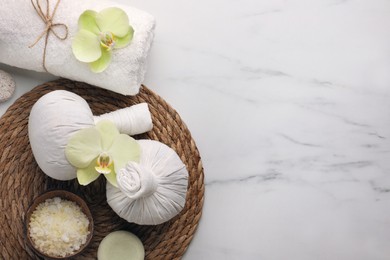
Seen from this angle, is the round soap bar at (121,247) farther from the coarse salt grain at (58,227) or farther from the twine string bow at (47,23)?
the twine string bow at (47,23)

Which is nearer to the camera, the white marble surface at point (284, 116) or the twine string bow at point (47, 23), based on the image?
the twine string bow at point (47, 23)

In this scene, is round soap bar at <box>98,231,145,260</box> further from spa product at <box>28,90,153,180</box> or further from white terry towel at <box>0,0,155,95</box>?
white terry towel at <box>0,0,155,95</box>

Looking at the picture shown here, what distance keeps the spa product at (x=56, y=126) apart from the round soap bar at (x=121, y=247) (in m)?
0.14

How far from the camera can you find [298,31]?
1.24m

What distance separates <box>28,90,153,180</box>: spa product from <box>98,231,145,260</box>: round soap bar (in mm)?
145

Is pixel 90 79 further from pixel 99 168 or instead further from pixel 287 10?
pixel 287 10

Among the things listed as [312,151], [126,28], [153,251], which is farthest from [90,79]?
[312,151]

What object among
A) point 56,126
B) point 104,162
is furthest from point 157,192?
point 56,126

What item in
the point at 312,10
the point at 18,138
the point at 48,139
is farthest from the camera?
the point at 312,10

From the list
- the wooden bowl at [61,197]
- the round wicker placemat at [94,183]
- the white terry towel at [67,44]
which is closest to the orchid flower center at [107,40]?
the white terry towel at [67,44]

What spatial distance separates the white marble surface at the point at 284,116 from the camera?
121 cm

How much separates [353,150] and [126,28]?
54 cm

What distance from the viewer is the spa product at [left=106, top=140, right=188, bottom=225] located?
1.05m

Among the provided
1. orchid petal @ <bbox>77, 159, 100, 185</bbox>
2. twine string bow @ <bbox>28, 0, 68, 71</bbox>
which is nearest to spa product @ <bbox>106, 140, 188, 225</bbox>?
orchid petal @ <bbox>77, 159, 100, 185</bbox>
